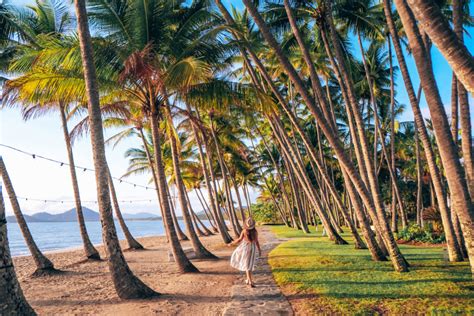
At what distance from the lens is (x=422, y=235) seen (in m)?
14.7

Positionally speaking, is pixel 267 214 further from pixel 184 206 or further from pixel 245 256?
pixel 245 256

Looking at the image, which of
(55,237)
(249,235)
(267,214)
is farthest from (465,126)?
(55,237)

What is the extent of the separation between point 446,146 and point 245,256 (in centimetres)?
A: 445

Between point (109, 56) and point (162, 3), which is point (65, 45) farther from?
point (162, 3)

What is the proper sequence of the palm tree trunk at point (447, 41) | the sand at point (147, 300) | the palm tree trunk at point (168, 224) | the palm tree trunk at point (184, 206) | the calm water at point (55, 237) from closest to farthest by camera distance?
the palm tree trunk at point (447, 41) → the sand at point (147, 300) → the palm tree trunk at point (168, 224) → the palm tree trunk at point (184, 206) → the calm water at point (55, 237)

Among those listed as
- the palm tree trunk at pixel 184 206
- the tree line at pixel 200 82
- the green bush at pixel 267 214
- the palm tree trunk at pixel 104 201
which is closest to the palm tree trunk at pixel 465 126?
the tree line at pixel 200 82

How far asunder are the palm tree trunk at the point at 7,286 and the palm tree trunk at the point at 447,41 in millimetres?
4958

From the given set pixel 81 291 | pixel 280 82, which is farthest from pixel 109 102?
pixel 280 82

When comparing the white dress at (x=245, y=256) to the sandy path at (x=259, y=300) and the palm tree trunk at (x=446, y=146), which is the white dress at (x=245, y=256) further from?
the palm tree trunk at (x=446, y=146)

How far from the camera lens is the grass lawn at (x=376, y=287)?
507cm

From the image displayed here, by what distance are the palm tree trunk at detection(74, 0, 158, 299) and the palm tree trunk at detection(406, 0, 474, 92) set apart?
19.0 ft

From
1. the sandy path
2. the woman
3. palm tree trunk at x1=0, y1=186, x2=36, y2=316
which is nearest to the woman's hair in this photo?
the woman

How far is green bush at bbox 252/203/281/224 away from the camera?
47969mm

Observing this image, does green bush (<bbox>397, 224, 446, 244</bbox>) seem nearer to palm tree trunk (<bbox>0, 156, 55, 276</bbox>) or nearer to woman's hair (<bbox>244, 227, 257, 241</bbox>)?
woman's hair (<bbox>244, 227, 257, 241</bbox>)
